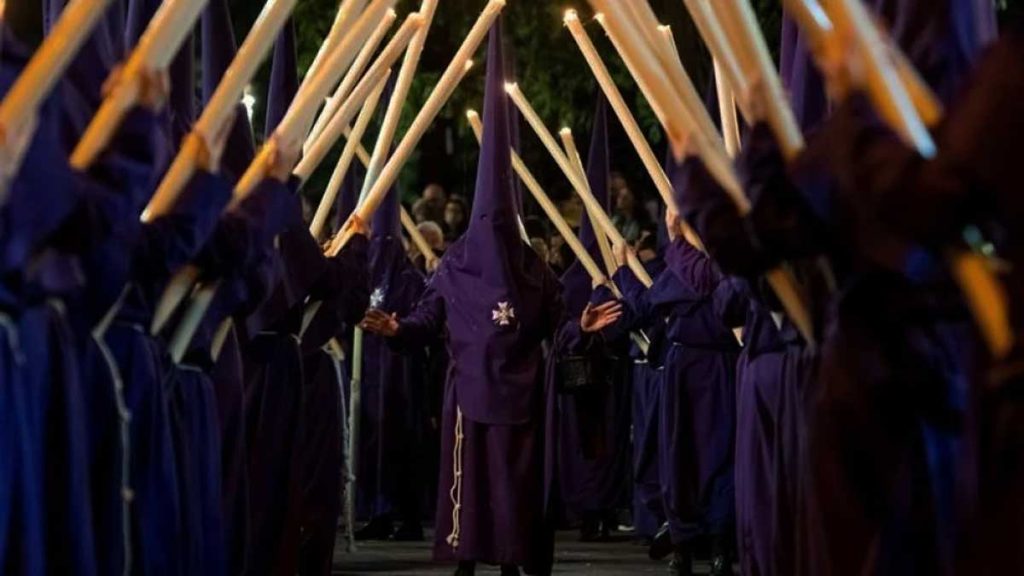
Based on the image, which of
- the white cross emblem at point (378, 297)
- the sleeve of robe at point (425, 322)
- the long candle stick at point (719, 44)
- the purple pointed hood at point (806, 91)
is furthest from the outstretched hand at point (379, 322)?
the long candle stick at point (719, 44)

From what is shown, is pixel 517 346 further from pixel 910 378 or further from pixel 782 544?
pixel 910 378

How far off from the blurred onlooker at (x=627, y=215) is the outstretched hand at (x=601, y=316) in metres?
2.75

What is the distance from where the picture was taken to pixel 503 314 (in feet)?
36.8

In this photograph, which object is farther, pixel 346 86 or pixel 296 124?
pixel 346 86

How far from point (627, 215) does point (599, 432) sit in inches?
89.0

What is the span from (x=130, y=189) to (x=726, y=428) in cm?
551

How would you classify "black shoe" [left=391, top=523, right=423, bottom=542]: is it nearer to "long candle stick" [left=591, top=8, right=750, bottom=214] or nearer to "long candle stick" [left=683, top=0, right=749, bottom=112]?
"long candle stick" [left=591, top=8, right=750, bottom=214]

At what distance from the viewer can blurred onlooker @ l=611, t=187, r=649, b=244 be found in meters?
15.0

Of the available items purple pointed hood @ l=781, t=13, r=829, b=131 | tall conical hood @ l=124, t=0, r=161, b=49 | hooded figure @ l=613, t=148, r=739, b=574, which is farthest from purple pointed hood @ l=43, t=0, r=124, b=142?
hooded figure @ l=613, t=148, r=739, b=574

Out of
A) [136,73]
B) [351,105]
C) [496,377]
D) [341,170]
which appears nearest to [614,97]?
[351,105]

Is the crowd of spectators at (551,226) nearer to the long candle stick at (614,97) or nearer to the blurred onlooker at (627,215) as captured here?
the blurred onlooker at (627,215)

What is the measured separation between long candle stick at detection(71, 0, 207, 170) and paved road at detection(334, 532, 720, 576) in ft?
19.5

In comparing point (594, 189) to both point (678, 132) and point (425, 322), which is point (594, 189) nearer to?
point (425, 322)

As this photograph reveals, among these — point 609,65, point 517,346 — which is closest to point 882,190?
point 517,346
